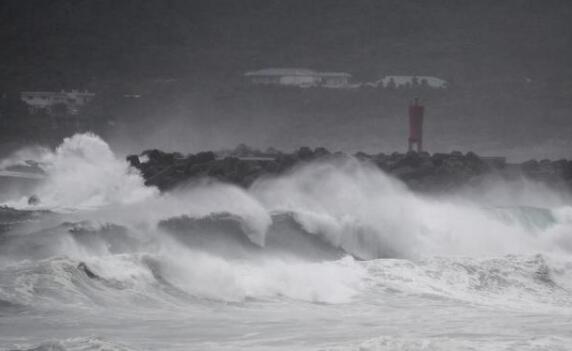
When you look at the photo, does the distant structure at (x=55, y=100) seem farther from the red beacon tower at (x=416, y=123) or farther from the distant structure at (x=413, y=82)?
the red beacon tower at (x=416, y=123)

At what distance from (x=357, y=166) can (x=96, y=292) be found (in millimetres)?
13415

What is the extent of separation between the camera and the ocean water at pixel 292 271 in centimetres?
1337

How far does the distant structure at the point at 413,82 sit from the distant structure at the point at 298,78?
269cm

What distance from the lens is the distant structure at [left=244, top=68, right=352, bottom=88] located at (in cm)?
7325

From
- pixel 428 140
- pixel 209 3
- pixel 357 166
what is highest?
pixel 209 3

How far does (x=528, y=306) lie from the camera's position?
16938 millimetres

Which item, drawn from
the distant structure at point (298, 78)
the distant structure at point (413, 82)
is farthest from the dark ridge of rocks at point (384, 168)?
the distant structure at point (298, 78)

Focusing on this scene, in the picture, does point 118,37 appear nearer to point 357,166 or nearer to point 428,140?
point 428,140

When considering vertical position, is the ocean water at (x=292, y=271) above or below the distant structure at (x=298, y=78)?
below

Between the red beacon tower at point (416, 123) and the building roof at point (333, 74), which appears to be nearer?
the red beacon tower at point (416, 123)

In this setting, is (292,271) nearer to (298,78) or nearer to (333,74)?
(298,78)

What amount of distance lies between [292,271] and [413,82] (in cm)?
5434

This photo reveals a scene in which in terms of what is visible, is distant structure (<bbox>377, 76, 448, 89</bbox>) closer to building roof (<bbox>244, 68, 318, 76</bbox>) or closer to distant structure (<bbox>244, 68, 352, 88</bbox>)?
distant structure (<bbox>244, 68, 352, 88</bbox>)

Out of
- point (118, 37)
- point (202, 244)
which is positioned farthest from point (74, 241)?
point (118, 37)
